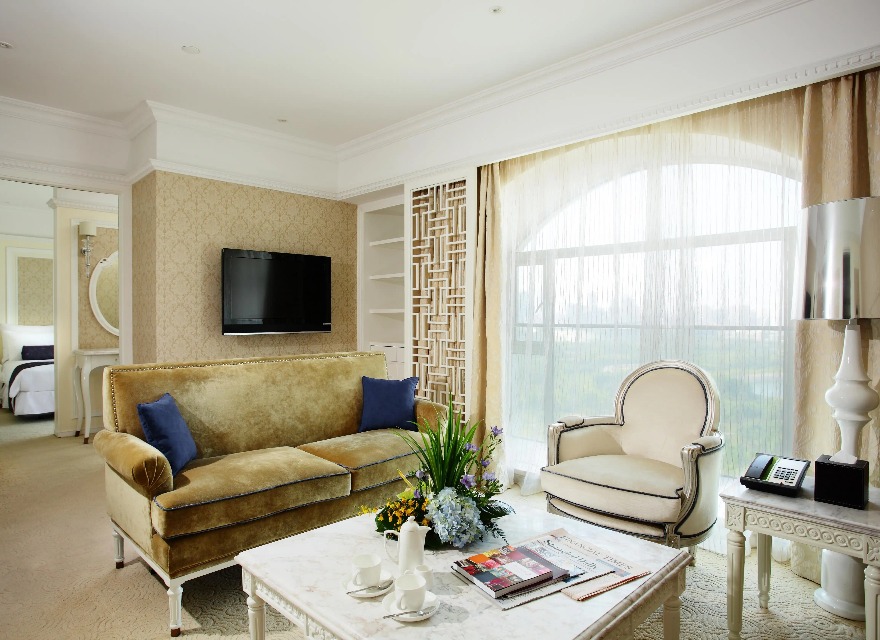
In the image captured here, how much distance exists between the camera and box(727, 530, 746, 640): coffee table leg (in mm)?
2119

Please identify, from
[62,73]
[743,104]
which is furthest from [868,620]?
[62,73]

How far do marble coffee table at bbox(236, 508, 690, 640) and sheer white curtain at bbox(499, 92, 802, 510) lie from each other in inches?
61.1

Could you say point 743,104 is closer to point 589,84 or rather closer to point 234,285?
point 589,84

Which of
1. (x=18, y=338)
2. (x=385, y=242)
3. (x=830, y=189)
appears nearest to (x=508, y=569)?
(x=830, y=189)

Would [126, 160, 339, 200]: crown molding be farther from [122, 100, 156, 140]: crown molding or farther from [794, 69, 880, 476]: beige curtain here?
[794, 69, 880, 476]: beige curtain

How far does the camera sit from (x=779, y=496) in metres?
2.17

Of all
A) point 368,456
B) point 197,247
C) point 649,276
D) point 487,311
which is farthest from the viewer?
point 197,247

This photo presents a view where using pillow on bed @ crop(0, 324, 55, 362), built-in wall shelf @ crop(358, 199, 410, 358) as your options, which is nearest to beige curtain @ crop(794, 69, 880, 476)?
built-in wall shelf @ crop(358, 199, 410, 358)

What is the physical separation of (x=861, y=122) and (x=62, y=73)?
486 centimetres

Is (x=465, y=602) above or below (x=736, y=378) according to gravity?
→ below

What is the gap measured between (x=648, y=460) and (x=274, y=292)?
11.6ft

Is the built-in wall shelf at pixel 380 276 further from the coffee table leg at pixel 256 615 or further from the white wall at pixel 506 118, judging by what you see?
the coffee table leg at pixel 256 615

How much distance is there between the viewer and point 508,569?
5.53ft

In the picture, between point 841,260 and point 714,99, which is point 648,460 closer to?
point 841,260
